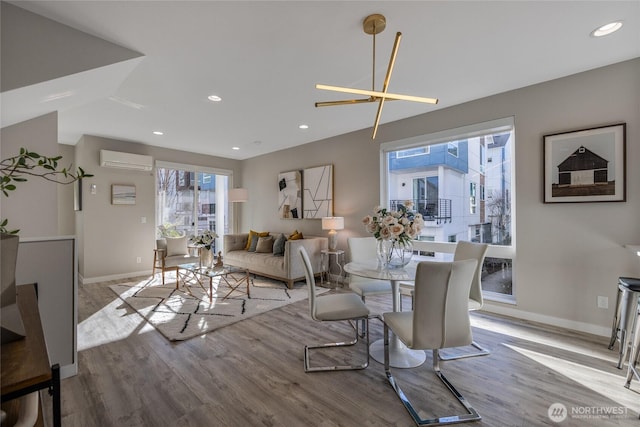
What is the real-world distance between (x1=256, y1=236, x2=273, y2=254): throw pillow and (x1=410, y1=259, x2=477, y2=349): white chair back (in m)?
4.02

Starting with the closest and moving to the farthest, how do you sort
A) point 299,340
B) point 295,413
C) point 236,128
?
point 295,413 < point 299,340 < point 236,128

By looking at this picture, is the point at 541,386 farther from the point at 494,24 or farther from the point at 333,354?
the point at 494,24

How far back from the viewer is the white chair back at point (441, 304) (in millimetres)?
1688

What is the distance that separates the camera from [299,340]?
2.75 meters

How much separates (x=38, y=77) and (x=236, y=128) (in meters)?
2.77

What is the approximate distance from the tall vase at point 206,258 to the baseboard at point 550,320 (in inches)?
148

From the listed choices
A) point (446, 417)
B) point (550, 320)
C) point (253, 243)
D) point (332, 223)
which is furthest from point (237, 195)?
point (550, 320)

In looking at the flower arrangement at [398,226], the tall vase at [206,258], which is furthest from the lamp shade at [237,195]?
the flower arrangement at [398,226]

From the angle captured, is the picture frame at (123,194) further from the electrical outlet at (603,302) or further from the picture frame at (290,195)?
the electrical outlet at (603,302)

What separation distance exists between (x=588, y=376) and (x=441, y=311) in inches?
57.5

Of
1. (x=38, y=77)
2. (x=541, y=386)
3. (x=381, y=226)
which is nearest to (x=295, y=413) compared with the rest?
(x=381, y=226)

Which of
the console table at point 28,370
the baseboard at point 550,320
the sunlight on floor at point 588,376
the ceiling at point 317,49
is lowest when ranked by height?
the sunlight on floor at point 588,376

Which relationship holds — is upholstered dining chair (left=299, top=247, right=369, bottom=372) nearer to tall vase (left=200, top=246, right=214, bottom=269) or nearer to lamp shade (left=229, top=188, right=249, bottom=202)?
tall vase (left=200, top=246, right=214, bottom=269)

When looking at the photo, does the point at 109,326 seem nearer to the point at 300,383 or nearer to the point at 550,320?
the point at 300,383
